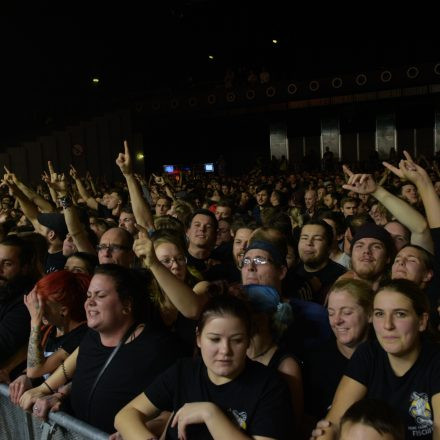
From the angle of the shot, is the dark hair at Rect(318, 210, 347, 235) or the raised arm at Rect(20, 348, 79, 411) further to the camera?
the dark hair at Rect(318, 210, 347, 235)

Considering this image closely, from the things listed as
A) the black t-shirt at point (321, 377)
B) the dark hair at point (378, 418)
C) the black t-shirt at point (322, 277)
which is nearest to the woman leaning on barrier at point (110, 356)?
the black t-shirt at point (321, 377)

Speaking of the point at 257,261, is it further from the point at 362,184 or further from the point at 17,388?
the point at 17,388

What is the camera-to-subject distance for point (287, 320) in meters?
2.54

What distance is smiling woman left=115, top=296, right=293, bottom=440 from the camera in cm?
202

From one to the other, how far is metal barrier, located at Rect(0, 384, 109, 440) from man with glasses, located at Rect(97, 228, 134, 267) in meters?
1.43

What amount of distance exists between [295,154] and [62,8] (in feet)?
35.3

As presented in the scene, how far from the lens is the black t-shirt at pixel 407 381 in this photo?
6.89 feet

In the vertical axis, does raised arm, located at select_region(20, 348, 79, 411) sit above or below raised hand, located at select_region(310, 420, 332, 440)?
above

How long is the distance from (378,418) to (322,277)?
8.35ft

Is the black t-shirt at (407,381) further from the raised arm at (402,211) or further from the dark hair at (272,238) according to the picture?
the raised arm at (402,211)

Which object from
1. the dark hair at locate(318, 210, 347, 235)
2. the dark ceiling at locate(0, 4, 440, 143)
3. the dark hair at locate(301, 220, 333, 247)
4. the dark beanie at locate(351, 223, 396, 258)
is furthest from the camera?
the dark ceiling at locate(0, 4, 440, 143)

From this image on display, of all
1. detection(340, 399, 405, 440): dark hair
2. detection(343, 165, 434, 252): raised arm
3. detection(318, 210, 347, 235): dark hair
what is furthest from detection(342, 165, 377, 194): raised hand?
detection(340, 399, 405, 440): dark hair

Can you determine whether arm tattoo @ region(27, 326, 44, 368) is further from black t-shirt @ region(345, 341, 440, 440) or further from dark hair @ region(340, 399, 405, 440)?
dark hair @ region(340, 399, 405, 440)

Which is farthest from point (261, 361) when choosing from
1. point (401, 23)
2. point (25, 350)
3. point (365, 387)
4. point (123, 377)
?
point (401, 23)
